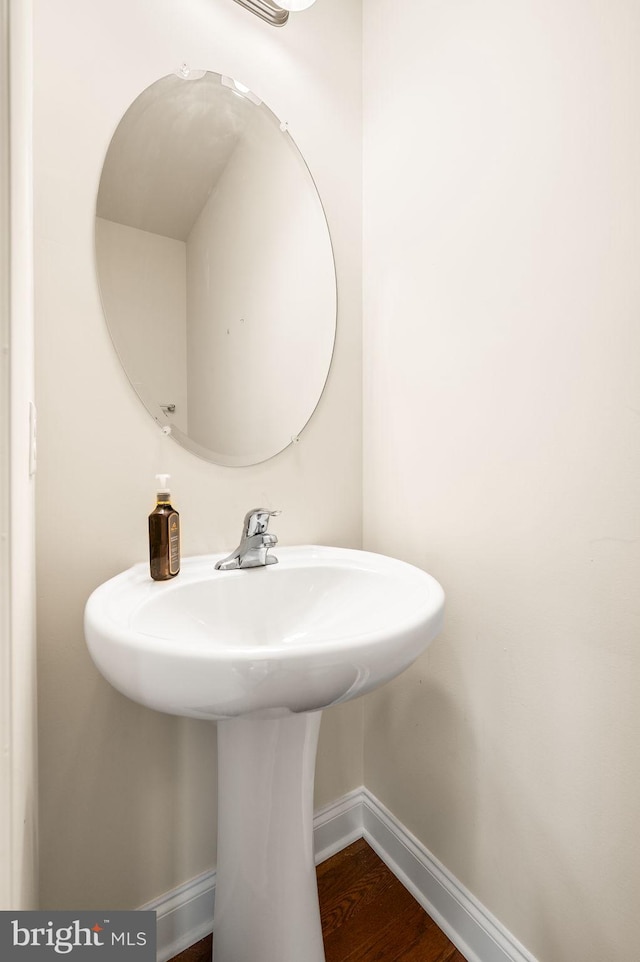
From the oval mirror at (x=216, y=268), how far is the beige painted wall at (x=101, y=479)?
4 cm

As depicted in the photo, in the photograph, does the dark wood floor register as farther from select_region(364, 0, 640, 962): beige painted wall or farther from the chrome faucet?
the chrome faucet

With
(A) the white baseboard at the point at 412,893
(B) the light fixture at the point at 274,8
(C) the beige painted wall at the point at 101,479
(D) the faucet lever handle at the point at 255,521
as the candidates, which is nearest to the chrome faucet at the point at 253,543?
(D) the faucet lever handle at the point at 255,521

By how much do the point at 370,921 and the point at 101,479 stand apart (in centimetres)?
110

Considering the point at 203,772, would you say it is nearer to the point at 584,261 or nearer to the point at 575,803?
the point at 575,803

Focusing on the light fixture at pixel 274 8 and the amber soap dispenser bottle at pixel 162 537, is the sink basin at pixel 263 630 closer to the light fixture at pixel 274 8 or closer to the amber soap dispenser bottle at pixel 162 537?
the amber soap dispenser bottle at pixel 162 537

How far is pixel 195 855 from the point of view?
3.33 ft

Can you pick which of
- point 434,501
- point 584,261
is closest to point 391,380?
point 434,501

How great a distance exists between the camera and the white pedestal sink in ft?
1.80

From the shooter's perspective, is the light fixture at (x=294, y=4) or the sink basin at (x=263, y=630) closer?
the sink basin at (x=263, y=630)

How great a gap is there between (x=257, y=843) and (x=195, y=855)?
297 mm

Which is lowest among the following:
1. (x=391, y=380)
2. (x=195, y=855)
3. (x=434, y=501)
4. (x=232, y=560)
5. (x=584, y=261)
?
(x=195, y=855)

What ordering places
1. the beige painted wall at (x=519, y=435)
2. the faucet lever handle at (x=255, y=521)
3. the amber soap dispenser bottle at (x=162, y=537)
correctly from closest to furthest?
the beige painted wall at (x=519, y=435), the amber soap dispenser bottle at (x=162, y=537), the faucet lever handle at (x=255, y=521)

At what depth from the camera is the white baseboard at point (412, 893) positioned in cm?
93

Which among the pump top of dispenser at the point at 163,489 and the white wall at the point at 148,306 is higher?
the white wall at the point at 148,306
